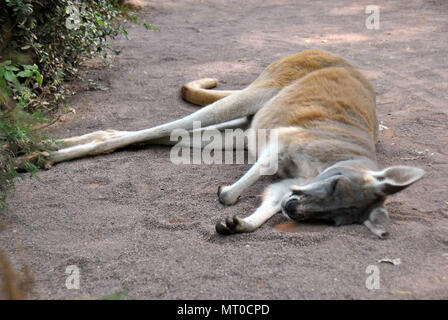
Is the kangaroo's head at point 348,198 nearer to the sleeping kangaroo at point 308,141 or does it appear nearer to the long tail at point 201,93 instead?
the sleeping kangaroo at point 308,141

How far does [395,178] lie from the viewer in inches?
126

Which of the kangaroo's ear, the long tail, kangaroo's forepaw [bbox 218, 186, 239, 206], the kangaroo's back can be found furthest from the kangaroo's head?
the long tail

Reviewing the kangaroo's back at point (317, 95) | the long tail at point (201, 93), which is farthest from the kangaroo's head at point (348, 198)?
the long tail at point (201, 93)

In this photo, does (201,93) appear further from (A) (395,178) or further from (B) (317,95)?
(A) (395,178)

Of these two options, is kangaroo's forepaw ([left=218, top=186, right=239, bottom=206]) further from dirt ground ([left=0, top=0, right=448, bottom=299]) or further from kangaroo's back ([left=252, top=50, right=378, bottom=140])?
kangaroo's back ([left=252, top=50, right=378, bottom=140])

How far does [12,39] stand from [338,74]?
2942 millimetres

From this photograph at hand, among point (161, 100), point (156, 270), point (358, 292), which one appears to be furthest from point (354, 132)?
point (161, 100)

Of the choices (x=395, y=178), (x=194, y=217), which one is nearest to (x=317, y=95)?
(x=395, y=178)

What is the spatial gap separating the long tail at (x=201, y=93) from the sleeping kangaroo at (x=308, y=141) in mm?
15

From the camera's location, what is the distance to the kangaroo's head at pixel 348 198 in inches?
127

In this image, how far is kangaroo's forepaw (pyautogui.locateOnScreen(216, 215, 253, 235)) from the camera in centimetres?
317

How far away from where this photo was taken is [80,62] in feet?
19.5

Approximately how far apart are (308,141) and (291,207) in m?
0.69

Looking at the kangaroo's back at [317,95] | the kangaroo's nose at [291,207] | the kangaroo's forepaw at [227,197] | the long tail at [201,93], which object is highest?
the kangaroo's back at [317,95]
